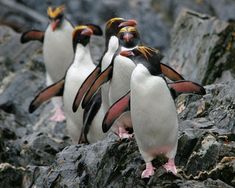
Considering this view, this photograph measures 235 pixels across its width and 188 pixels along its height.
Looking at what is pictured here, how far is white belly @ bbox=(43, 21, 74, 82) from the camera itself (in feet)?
41.7

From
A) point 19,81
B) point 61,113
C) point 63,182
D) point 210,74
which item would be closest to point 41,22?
point 19,81

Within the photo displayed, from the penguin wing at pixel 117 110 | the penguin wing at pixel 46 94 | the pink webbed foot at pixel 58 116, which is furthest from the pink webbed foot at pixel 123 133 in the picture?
the pink webbed foot at pixel 58 116

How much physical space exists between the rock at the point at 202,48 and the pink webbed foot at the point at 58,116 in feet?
5.34

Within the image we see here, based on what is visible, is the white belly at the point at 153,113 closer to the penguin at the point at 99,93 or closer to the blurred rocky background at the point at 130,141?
the blurred rocky background at the point at 130,141

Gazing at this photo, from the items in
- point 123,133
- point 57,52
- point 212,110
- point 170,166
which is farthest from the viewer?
point 57,52

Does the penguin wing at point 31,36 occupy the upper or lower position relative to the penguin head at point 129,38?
lower

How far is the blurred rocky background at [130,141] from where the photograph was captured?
24.2 ft

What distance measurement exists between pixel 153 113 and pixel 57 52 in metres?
5.67

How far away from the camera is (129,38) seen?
838 centimetres

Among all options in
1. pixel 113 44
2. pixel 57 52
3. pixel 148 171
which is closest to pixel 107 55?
pixel 113 44

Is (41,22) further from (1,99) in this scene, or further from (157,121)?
(157,121)

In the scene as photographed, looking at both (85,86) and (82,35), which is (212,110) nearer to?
(85,86)

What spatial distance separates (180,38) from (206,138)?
207 inches

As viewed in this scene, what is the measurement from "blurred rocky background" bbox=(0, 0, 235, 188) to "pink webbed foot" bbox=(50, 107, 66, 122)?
0.35 ft
